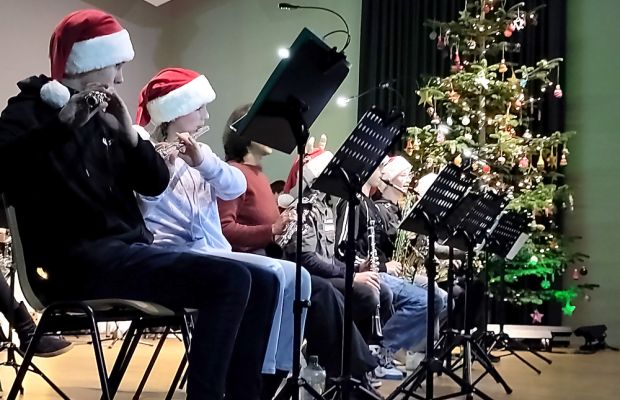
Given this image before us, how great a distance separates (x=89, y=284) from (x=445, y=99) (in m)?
5.15

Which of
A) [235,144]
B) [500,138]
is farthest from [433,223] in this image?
[500,138]

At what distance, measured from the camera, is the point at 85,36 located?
2.29 metres

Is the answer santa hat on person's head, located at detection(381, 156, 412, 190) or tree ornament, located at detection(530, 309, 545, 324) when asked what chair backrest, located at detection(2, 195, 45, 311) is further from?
tree ornament, located at detection(530, 309, 545, 324)

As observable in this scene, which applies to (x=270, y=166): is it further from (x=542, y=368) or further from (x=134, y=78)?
(x=542, y=368)

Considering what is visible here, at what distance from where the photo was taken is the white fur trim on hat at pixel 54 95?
6.76 feet

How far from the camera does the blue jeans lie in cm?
441

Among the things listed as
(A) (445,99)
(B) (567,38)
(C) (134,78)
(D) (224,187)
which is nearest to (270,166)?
(C) (134,78)

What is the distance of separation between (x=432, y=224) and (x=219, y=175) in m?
0.97

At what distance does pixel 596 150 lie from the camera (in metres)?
7.46

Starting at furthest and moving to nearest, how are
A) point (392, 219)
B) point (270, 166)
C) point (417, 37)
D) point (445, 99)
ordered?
1. point (270, 166)
2. point (417, 37)
3. point (445, 99)
4. point (392, 219)

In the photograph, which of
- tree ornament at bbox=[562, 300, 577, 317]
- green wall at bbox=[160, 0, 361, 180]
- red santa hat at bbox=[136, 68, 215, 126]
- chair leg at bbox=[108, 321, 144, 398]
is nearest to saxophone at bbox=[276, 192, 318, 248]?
red santa hat at bbox=[136, 68, 215, 126]

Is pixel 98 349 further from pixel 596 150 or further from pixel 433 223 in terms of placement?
pixel 596 150

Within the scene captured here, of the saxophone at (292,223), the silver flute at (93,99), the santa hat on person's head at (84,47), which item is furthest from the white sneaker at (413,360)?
the silver flute at (93,99)

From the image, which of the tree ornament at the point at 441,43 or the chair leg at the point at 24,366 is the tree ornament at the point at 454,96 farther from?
the chair leg at the point at 24,366
